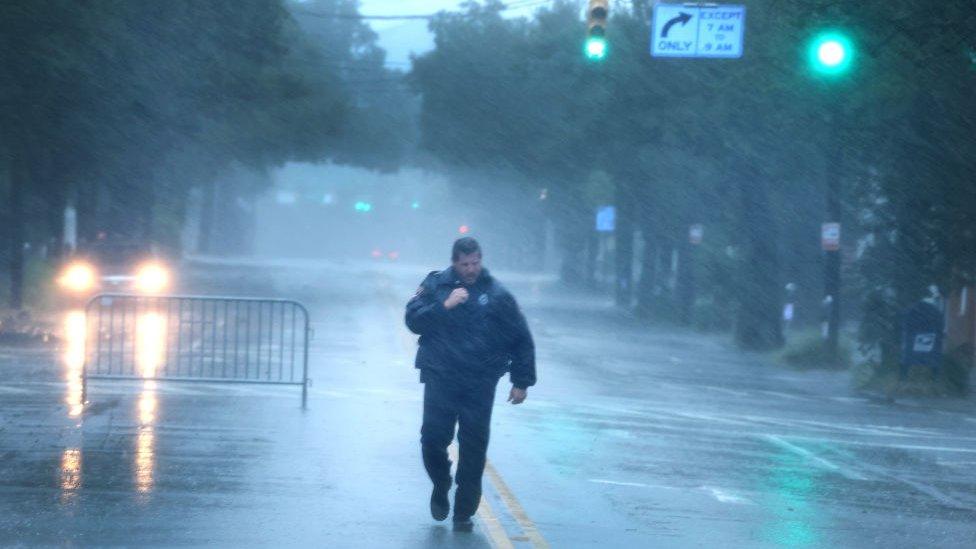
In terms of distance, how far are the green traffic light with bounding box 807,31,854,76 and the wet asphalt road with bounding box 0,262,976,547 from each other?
4263 millimetres

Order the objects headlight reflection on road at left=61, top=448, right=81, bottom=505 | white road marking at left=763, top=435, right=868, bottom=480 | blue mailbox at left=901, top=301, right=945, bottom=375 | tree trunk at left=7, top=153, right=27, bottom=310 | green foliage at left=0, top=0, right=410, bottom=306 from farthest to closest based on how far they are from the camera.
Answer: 1. tree trunk at left=7, top=153, right=27, bottom=310
2. green foliage at left=0, top=0, right=410, bottom=306
3. blue mailbox at left=901, top=301, right=945, bottom=375
4. white road marking at left=763, top=435, right=868, bottom=480
5. headlight reflection on road at left=61, top=448, right=81, bottom=505

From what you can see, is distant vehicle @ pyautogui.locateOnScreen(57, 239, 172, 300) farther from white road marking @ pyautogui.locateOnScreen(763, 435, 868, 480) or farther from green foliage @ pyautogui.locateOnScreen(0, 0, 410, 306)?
white road marking @ pyautogui.locateOnScreen(763, 435, 868, 480)

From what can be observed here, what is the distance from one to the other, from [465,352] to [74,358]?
13.5m

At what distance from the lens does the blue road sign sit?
18891 mm

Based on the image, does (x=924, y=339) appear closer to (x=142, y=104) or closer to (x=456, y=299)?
(x=456, y=299)

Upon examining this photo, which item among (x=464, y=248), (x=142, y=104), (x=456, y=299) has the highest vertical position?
(x=142, y=104)

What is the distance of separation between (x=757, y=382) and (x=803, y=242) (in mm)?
16368

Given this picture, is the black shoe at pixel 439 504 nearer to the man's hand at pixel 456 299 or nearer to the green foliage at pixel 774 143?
the man's hand at pixel 456 299

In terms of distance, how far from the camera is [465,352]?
359 inches

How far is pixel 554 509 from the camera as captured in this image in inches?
405

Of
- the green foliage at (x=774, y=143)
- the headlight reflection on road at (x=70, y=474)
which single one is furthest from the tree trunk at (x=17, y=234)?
the headlight reflection on road at (x=70, y=474)

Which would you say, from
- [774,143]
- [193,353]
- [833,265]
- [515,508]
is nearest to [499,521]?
[515,508]

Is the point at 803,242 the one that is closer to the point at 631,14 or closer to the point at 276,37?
the point at 631,14

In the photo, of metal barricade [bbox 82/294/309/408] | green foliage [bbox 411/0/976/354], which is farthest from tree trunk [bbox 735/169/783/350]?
metal barricade [bbox 82/294/309/408]
